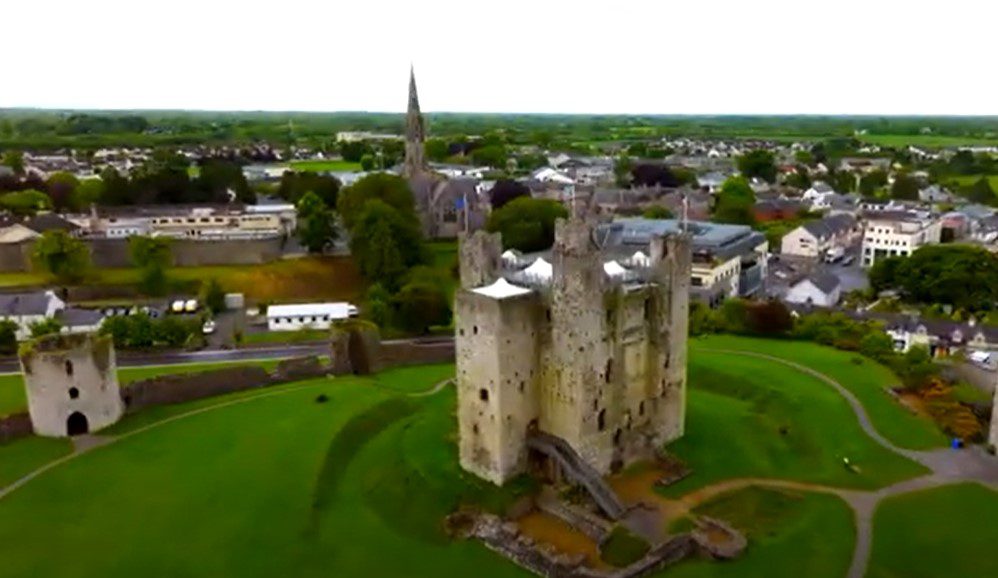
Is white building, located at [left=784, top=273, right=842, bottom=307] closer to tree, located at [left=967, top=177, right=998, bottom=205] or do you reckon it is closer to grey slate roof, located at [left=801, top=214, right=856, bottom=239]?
grey slate roof, located at [left=801, top=214, right=856, bottom=239]

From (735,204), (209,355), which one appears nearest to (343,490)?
(209,355)

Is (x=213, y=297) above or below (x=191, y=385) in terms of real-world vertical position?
above

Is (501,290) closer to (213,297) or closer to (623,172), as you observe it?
(213,297)

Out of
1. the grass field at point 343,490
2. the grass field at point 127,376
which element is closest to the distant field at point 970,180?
the grass field at point 343,490

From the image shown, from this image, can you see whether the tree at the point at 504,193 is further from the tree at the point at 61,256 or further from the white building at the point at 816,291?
the tree at the point at 61,256

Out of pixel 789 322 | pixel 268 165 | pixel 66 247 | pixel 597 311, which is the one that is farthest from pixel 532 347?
pixel 268 165

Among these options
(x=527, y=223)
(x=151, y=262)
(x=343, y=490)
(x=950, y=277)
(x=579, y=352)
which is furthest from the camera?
(x=527, y=223)

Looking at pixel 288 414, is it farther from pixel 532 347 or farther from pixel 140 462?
pixel 532 347

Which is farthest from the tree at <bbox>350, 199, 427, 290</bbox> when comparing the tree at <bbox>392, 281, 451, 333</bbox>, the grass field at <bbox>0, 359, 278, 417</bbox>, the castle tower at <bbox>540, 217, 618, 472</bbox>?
the castle tower at <bbox>540, 217, 618, 472</bbox>
